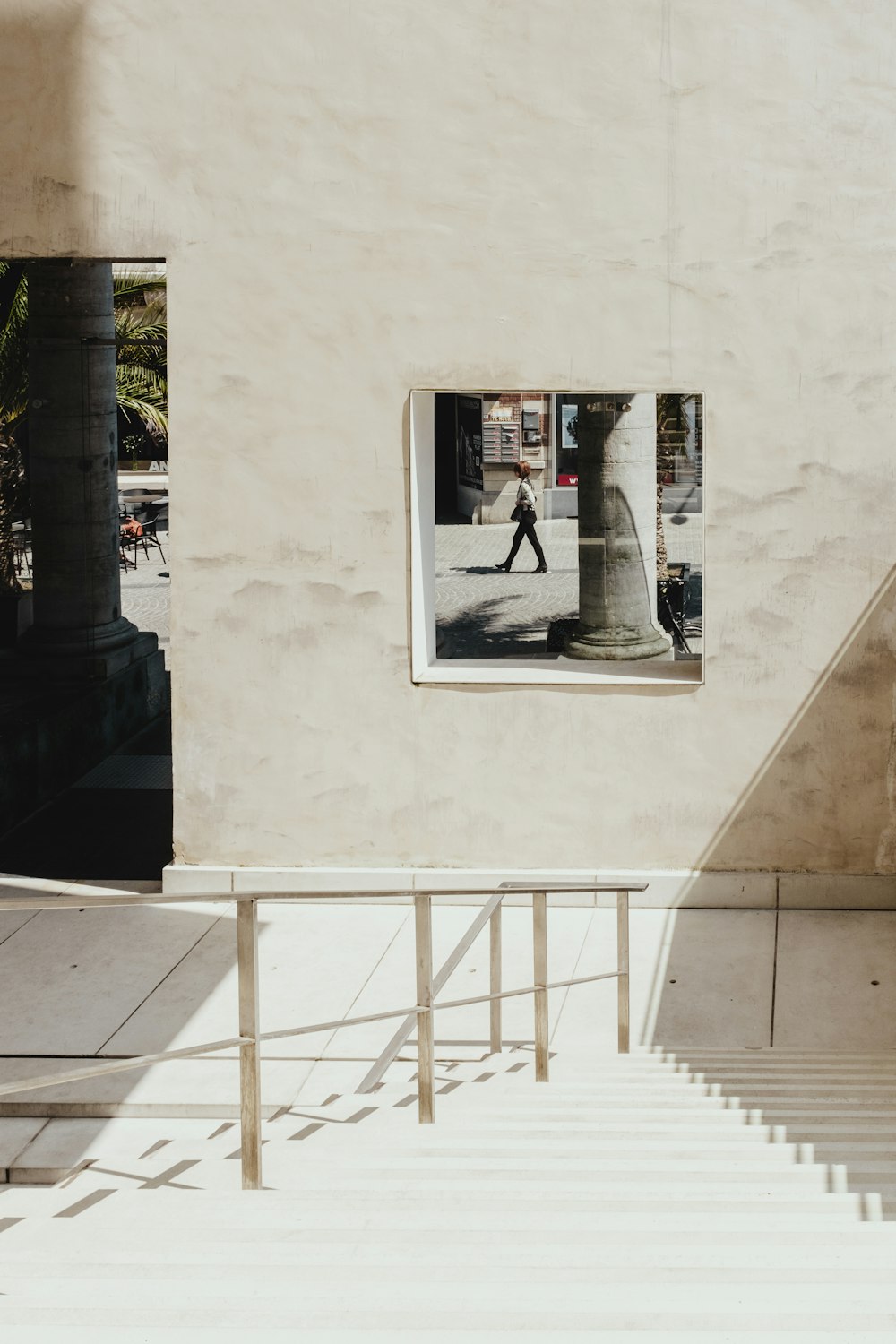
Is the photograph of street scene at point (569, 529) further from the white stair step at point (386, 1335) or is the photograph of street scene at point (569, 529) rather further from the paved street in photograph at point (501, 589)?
the white stair step at point (386, 1335)

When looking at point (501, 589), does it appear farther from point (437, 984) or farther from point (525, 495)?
point (437, 984)

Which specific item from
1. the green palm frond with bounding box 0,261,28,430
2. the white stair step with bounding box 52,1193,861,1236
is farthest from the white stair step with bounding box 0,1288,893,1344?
the green palm frond with bounding box 0,261,28,430

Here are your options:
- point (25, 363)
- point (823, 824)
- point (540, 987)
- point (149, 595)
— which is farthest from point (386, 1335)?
point (149, 595)

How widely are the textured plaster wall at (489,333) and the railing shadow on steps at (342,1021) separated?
2.41m

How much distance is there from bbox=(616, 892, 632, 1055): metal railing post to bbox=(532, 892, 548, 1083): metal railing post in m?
0.69

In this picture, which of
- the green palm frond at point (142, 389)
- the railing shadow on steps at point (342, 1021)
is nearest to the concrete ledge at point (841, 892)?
the railing shadow on steps at point (342, 1021)

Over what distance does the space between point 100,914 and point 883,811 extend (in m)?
5.04

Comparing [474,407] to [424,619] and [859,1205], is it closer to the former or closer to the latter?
[424,619]

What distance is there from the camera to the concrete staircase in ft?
11.7

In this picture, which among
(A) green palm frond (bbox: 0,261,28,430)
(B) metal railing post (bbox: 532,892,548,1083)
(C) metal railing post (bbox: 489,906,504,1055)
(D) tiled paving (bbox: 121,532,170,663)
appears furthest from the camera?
(D) tiled paving (bbox: 121,532,170,663)

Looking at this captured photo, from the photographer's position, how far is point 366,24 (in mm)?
10164

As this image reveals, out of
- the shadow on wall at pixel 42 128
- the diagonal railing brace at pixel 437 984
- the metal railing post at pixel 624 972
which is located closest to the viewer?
the diagonal railing brace at pixel 437 984

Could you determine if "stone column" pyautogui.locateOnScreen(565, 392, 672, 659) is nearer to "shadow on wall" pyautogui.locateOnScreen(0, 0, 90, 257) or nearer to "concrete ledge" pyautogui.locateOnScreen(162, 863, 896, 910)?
"concrete ledge" pyautogui.locateOnScreen(162, 863, 896, 910)

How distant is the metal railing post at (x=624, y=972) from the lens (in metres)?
8.18
